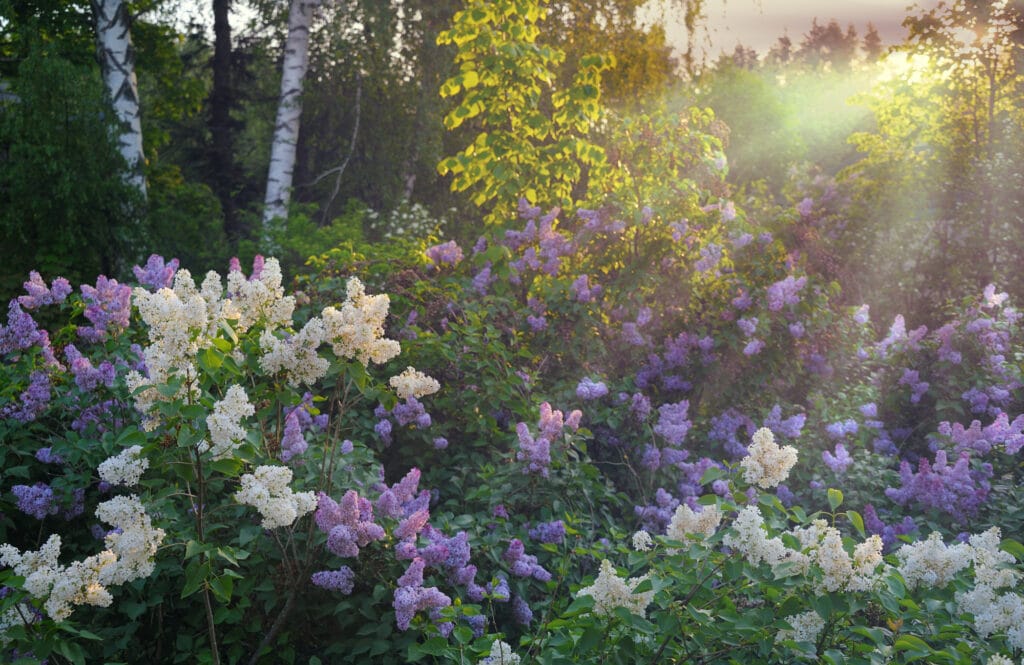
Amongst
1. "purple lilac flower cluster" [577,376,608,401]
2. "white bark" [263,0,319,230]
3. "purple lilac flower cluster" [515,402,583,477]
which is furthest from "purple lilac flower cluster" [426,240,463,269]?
"white bark" [263,0,319,230]

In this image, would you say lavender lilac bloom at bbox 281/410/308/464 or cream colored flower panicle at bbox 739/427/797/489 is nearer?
cream colored flower panicle at bbox 739/427/797/489

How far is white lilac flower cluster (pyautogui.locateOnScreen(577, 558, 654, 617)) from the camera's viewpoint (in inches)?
88.4

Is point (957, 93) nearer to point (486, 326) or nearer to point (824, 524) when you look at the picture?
point (486, 326)

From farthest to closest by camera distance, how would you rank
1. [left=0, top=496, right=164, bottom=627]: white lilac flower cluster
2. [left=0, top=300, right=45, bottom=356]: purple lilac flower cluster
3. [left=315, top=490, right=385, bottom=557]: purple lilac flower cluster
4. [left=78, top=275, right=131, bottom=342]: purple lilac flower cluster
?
[left=78, top=275, right=131, bottom=342]: purple lilac flower cluster
[left=0, top=300, right=45, bottom=356]: purple lilac flower cluster
[left=315, top=490, right=385, bottom=557]: purple lilac flower cluster
[left=0, top=496, right=164, bottom=627]: white lilac flower cluster

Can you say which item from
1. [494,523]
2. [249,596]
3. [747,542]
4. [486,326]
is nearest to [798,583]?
[747,542]

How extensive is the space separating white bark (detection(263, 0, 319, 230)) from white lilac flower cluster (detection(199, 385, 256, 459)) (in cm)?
930

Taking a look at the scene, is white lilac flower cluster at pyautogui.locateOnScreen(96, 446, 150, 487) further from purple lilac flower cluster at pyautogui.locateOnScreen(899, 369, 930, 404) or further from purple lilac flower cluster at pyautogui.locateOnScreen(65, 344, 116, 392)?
purple lilac flower cluster at pyautogui.locateOnScreen(899, 369, 930, 404)

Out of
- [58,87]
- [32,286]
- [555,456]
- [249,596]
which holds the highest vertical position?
[58,87]

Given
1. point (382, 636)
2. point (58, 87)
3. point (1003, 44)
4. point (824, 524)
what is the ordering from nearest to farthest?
point (824, 524)
point (382, 636)
point (58, 87)
point (1003, 44)

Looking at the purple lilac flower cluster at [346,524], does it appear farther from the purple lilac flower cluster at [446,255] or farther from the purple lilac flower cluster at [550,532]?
the purple lilac flower cluster at [446,255]

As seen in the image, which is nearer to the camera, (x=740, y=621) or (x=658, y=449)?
(x=740, y=621)

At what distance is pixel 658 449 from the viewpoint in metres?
4.73

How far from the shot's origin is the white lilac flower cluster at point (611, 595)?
7.36 ft

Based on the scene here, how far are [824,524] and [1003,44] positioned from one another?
435 inches
